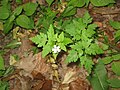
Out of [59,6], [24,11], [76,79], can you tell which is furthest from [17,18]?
[76,79]

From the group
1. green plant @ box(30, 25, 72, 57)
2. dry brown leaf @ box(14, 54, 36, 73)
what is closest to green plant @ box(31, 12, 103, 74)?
green plant @ box(30, 25, 72, 57)

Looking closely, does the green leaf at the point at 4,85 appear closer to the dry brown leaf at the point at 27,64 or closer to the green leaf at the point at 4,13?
the dry brown leaf at the point at 27,64

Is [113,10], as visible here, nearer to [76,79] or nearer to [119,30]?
[119,30]

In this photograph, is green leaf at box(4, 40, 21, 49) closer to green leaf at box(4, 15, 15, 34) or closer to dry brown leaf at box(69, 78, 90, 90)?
green leaf at box(4, 15, 15, 34)

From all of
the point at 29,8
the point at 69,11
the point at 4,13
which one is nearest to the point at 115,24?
the point at 69,11

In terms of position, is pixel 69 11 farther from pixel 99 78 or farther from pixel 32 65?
pixel 99 78
